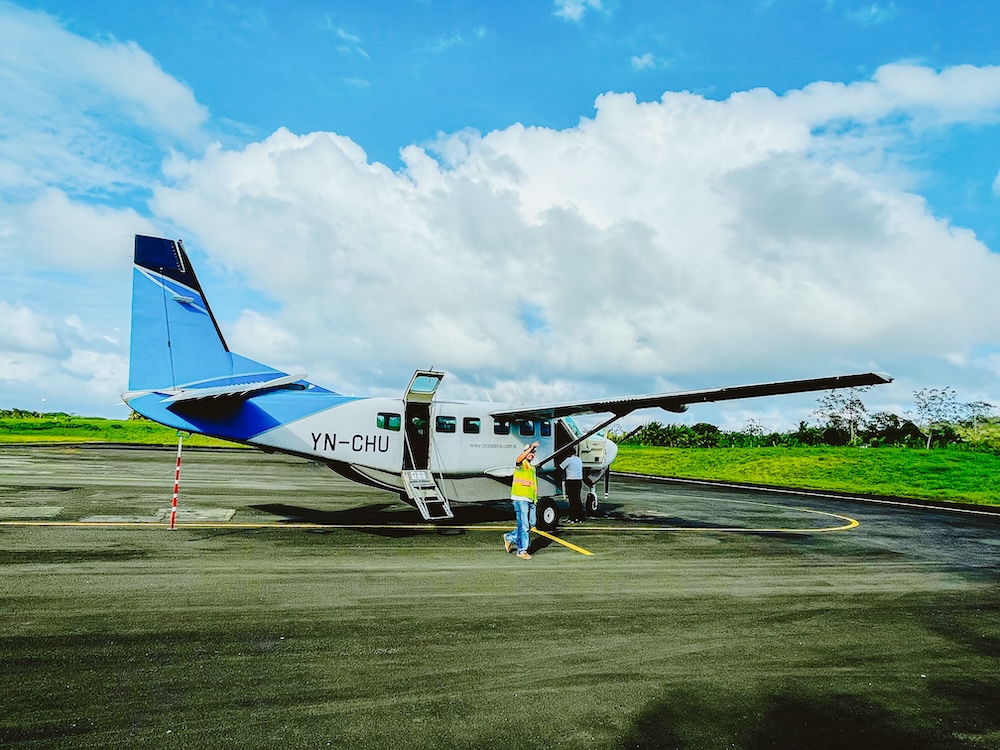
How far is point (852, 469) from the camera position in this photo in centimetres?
4034

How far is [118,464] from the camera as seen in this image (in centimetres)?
3083

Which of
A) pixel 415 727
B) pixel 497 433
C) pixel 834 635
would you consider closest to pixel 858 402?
pixel 497 433

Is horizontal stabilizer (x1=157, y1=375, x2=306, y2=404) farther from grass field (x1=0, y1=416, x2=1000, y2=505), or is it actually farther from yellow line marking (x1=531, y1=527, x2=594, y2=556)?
grass field (x1=0, y1=416, x2=1000, y2=505)

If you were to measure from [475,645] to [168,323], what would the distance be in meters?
11.2

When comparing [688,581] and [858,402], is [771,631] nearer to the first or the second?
[688,581]

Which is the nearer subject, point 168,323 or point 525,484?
point 525,484

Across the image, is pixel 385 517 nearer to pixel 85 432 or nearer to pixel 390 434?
pixel 390 434

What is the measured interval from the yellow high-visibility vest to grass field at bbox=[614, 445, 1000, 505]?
25.5 metres

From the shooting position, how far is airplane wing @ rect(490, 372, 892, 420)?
487 inches

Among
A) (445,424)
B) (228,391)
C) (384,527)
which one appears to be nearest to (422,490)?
(384,527)

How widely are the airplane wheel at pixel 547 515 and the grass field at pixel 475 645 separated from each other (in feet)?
7.18

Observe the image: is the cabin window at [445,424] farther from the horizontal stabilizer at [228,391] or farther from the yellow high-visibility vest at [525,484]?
the yellow high-visibility vest at [525,484]

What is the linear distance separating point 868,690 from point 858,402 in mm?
84381

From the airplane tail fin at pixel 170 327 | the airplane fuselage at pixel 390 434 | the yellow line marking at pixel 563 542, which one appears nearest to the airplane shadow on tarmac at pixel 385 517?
the airplane fuselage at pixel 390 434
